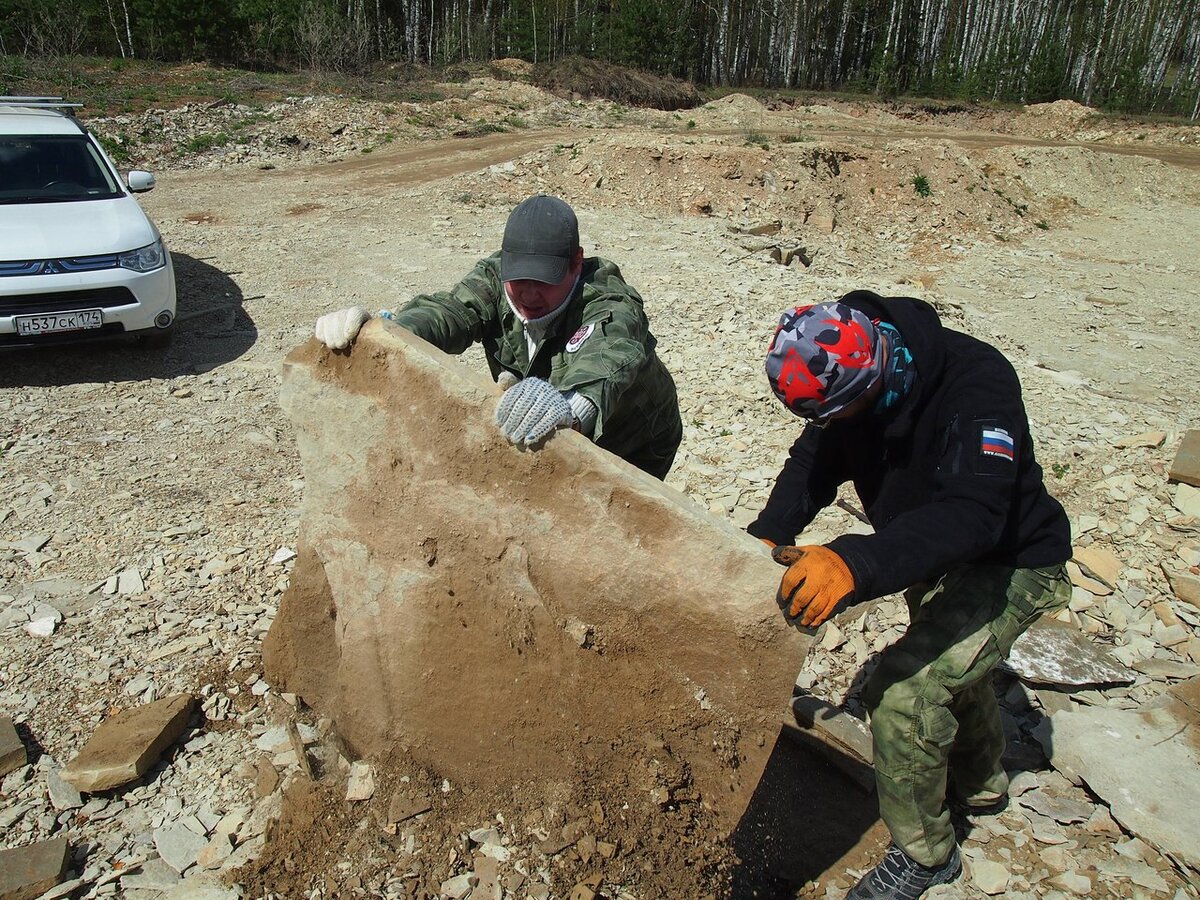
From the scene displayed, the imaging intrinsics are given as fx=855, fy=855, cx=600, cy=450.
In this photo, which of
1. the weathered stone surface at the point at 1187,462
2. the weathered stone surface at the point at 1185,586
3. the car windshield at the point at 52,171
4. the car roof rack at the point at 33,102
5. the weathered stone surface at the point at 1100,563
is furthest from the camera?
the car roof rack at the point at 33,102

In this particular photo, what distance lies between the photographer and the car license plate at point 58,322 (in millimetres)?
6117

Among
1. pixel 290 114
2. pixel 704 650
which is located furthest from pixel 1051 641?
pixel 290 114

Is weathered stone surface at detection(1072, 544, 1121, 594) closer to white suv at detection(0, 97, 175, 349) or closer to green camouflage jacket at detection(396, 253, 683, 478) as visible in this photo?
green camouflage jacket at detection(396, 253, 683, 478)

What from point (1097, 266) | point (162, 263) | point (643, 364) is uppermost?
point (643, 364)

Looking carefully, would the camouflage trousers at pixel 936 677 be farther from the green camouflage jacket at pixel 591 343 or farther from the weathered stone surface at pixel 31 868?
the weathered stone surface at pixel 31 868

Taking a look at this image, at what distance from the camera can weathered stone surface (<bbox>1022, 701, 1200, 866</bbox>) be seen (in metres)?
2.89

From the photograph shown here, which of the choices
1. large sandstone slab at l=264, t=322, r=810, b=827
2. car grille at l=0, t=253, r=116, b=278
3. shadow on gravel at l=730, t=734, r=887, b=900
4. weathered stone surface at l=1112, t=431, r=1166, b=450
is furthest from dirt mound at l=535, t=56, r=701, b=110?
shadow on gravel at l=730, t=734, r=887, b=900

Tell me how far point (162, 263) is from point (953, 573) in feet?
21.4

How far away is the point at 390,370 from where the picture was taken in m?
2.56

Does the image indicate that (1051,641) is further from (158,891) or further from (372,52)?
(372,52)

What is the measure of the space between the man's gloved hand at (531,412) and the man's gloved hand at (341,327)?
0.57 meters

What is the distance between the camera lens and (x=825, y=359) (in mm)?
2084

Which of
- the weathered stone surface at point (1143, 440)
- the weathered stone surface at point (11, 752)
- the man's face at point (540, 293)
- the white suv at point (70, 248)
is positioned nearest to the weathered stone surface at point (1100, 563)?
the weathered stone surface at point (1143, 440)

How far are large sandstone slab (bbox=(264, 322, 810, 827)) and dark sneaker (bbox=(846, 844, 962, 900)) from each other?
0.52 m
